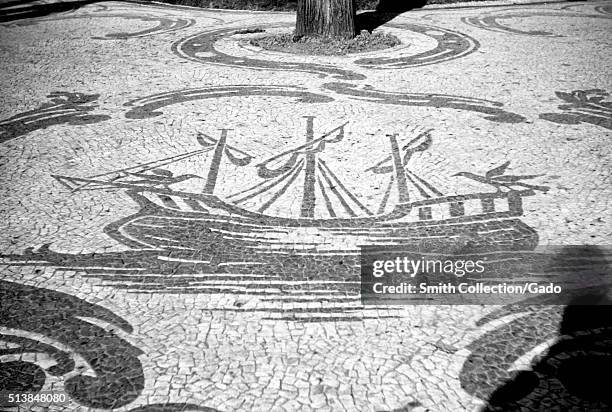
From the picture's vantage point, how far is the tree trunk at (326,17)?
6.20 meters

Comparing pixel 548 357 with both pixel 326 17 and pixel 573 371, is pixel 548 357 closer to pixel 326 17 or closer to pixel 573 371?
pixel 573 371

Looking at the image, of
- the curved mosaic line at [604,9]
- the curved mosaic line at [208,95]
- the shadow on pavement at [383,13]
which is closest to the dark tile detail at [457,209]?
the curved mosaic line at [208,95]

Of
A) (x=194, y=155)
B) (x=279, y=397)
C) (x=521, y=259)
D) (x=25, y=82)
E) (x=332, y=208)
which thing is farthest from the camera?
(x=25, y=82)

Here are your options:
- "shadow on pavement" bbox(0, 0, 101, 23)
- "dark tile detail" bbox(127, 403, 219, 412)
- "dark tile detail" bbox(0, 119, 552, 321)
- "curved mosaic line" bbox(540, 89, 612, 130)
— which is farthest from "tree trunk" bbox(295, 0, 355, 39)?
"dark tile detail" bbox(127, 403, 219, 412)

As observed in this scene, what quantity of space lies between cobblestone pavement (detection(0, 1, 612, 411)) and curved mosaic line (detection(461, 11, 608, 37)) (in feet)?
3.26

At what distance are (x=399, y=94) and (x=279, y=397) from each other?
130 inches

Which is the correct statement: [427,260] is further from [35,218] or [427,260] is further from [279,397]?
[35,218]

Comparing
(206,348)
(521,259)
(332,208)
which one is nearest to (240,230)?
(332,208)

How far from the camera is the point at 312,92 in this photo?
4.74 metres

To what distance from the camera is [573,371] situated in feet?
6.35

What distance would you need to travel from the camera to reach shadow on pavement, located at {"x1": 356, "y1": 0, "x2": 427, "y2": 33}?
290 inches

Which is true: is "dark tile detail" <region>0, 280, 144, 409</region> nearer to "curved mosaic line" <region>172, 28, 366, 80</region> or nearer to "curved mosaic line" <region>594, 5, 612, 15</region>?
"curved mosaic line" <region>172, 28, 366, 80</region>

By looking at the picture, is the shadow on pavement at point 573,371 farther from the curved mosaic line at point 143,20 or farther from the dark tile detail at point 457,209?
the curved mosaic line at point 143,20

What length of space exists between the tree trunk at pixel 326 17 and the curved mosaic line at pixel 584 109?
2.46m
